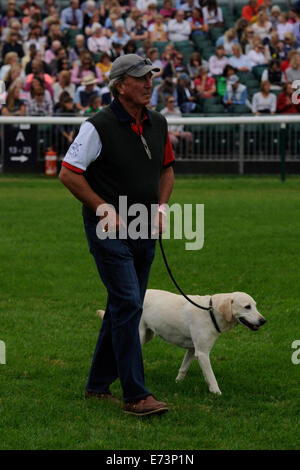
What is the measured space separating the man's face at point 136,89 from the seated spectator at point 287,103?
15.0 m

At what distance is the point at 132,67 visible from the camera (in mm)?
6035

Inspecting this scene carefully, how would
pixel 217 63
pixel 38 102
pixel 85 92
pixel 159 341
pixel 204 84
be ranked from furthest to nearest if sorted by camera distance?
1. pixel 217 63
2. pixel 204 84
3. pixel 85 92
4. pixel 38 102
5. pixel 159 341

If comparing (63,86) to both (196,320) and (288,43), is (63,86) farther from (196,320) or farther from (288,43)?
(196,320)

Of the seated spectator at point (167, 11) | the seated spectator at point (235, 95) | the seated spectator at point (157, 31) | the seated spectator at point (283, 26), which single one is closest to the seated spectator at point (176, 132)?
the seated spectator at point (235, 95)

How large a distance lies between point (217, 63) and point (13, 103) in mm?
5386

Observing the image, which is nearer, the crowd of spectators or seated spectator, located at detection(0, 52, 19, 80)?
the crowd of spectators

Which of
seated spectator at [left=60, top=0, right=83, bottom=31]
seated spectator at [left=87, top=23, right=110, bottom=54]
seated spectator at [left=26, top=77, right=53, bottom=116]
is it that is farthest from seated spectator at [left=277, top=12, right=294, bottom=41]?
seated spectator at [left=26, top=77, right=53, bottom=116]

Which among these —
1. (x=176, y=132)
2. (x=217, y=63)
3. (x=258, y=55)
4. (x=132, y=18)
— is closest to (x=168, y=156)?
(x=176, y=132)

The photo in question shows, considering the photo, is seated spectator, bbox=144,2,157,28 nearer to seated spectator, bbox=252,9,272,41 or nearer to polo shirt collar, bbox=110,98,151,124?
seated spectator, bbox=252,9,272,41

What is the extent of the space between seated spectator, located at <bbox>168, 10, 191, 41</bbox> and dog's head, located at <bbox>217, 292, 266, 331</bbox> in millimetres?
18893

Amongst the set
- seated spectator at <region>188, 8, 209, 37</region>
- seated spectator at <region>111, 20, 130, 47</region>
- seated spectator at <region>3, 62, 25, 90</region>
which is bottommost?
seated spectator at <region>3, 62, 25, 90</region>

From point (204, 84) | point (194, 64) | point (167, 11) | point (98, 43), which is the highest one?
point (167, 11)

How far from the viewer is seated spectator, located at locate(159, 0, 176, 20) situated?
25734 millimetres
